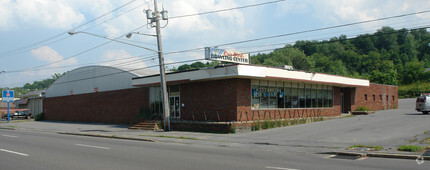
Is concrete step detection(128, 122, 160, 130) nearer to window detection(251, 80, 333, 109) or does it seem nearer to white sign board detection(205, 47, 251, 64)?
white sign board detection(205, 47, 251, 64)

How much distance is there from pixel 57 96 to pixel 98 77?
427 inches

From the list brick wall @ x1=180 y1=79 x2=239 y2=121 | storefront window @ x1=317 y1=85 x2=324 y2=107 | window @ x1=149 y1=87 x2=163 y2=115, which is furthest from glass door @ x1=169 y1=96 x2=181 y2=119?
storefront window @ x1=317 y1=85 x2=324 y2=107

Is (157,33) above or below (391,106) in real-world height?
above

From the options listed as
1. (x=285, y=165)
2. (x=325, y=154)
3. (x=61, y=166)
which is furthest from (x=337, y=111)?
(x=61, y=166)

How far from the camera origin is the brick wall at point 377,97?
36.3m

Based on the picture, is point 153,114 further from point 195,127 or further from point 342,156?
point 342,156

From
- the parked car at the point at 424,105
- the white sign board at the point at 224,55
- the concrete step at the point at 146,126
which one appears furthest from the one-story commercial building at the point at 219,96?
the parked car at the point at 424,105

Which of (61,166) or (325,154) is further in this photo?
(325,154)

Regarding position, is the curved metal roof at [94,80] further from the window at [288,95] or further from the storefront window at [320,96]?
the storefront window at [320,96]

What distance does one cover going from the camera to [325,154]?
12820 mm

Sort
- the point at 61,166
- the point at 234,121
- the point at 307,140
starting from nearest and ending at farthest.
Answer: the point at 61,166 < the point at 307,140 < the point at 234,121

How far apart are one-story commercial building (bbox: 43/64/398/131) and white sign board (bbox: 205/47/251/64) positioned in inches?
41.3

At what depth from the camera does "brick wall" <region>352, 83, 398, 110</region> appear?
1429 inches

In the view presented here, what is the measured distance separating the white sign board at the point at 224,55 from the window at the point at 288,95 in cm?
227
